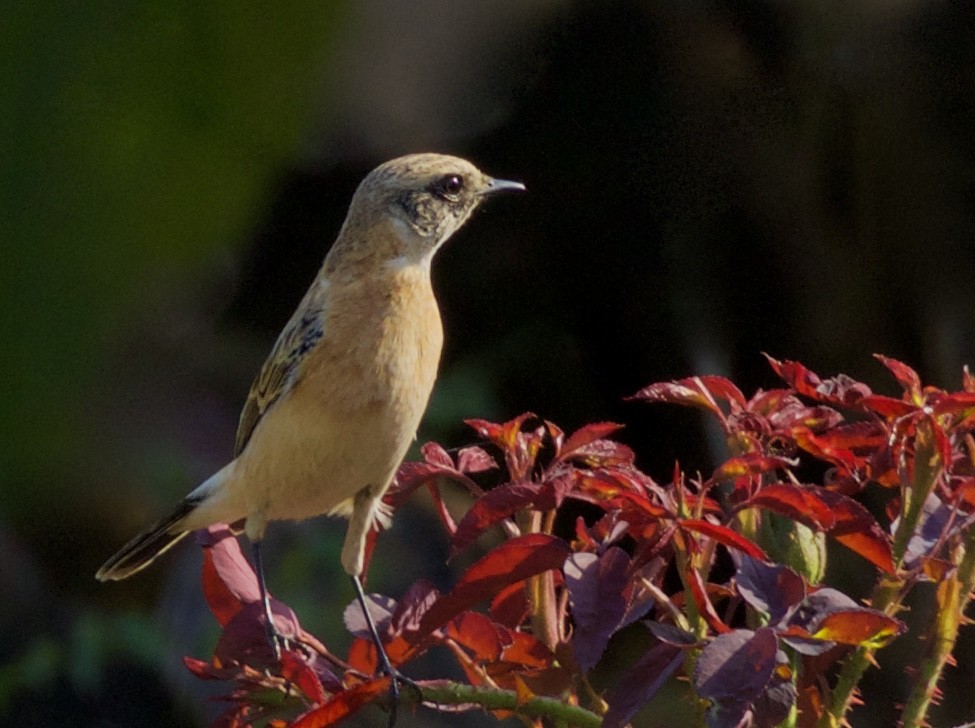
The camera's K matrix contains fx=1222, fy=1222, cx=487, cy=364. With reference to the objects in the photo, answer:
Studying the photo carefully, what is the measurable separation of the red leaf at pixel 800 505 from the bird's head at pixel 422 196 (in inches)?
31.9

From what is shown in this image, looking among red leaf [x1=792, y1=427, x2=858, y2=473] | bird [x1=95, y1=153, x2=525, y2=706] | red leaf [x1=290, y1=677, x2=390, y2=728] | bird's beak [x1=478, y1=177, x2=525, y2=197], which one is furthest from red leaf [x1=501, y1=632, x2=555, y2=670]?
bird's beak [x1=478, y1=177, x2=525, y2=197]

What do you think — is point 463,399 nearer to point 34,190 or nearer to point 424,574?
point 424,574

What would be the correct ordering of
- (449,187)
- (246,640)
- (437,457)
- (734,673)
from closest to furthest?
(734,673)
(246,640)
(437,457)
(449,187)

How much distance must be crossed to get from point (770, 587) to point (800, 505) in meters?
0.06

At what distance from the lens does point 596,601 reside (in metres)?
0.72

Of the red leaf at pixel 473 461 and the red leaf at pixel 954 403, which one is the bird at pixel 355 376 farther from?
the red leaf at pixel 954 403

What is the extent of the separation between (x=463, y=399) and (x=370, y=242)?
1.51 ft

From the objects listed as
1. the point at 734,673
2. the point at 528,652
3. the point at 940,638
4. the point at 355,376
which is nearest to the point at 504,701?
the point at 528,652

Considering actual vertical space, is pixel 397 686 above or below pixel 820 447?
below

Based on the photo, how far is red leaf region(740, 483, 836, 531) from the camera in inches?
28.5

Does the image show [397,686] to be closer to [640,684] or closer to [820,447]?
[640,684]

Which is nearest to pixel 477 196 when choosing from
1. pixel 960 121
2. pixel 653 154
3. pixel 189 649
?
pixel 653 154

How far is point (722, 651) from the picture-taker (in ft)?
2.12

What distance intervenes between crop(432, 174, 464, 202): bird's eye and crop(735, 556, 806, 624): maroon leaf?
89 centimetres
